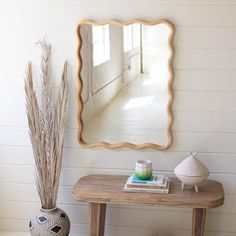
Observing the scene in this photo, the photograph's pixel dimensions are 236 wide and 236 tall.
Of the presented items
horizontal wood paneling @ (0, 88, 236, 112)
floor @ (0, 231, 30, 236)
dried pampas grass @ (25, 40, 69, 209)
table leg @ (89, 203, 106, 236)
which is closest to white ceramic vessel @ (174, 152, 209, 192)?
horizontal wood paneling @ (0, 88, 236, 112)

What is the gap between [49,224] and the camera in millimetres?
2703

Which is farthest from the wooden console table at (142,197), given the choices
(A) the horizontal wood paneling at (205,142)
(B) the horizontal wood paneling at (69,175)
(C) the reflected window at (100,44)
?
(C) the reflected window at (100,44)

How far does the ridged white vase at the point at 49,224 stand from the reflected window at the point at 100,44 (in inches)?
39.1

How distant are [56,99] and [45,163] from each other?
1.37ft

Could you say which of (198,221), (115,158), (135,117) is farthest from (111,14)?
(198,221)

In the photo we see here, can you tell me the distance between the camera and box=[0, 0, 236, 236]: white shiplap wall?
261 cm

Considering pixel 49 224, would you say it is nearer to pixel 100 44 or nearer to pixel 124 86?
pixel 124 86

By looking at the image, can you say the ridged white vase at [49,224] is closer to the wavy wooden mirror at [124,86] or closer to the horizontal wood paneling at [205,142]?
the wavy wooden mirror at [124,86]

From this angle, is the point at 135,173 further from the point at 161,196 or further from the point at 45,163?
the point at 45,163

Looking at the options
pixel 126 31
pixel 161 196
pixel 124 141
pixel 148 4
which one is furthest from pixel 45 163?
pixel 148 4

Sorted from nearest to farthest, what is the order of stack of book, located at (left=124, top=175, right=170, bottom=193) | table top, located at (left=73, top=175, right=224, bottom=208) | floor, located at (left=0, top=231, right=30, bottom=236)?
table top, located at (left=73, top=175, right=224, bottom=208)
stack of book, located at (left=124, top=175, right=170, bottom=193)
floor, located at (left=0, top=231, right=30, bottom=236)

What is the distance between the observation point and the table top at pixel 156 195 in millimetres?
2414

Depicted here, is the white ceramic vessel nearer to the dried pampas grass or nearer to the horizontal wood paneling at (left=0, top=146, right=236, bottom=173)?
the horizontal wood paneling at (left=0, top=146, right=236, bottom=173)

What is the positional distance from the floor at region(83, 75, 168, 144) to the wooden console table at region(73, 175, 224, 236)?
0.92 feet
